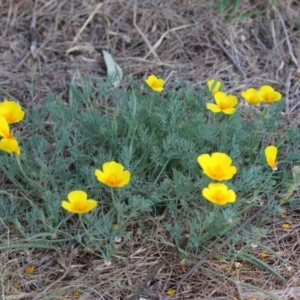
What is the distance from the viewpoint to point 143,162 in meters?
2.14

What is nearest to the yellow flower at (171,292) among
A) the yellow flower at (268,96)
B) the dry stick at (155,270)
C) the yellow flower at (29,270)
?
the dry stick at (155,270)

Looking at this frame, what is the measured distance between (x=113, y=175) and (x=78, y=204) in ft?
0.44

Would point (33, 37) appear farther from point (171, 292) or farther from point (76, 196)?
point (171, 292)

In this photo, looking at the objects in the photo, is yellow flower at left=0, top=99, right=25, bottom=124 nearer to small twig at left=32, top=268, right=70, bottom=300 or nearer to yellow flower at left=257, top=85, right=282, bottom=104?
small twig at left=32, top=268, right=70, bottom=300

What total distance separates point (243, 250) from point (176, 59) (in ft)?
3.95

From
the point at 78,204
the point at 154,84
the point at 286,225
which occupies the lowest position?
the point at 286,225

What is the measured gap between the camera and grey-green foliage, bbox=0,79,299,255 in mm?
1975

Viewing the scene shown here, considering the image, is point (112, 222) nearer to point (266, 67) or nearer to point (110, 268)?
point (110, 268)

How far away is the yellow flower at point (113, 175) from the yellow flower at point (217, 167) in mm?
227

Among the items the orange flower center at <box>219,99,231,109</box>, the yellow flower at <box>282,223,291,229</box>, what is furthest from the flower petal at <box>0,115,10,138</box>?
the yellow flower at <box>282,223,291,229</box>

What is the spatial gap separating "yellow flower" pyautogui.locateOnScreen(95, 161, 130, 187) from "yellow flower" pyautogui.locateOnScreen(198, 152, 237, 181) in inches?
8.9

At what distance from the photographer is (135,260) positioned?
1982 millimetres

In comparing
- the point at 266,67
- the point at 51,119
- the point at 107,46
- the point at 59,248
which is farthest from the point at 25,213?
the point at 266,67

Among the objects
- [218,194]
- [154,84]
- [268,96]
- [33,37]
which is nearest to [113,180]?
[218,194]
